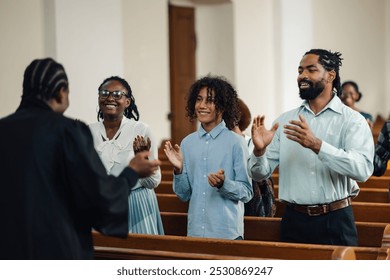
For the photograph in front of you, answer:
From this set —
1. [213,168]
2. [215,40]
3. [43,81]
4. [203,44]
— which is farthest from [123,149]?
[215,40]

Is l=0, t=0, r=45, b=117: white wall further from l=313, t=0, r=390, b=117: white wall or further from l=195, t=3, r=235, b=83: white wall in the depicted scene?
l=313, t=0, r=390, b=117: white wall

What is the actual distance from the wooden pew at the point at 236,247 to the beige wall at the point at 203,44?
11.8ft

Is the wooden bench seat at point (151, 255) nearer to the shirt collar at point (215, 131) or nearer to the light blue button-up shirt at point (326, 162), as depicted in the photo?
the light blue button-up shirt at point (326, 162)

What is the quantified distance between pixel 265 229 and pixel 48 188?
7.06 feet

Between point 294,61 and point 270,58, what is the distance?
1.22ft

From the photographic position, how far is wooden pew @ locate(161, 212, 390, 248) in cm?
422

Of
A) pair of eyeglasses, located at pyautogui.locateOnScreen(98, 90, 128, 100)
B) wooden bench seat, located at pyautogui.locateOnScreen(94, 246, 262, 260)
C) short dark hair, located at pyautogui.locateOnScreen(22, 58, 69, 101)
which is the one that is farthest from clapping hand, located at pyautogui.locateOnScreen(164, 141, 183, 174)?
short dark hair, located at pyautogui.locateOnScreen(22, 58, 69, 101)

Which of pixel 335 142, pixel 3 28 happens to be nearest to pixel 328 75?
pixel 335 142

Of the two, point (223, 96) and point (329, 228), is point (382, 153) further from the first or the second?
point (223, 96)

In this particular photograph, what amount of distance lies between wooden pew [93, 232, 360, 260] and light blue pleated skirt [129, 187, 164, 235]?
29 cm

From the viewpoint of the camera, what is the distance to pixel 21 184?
8.14ft

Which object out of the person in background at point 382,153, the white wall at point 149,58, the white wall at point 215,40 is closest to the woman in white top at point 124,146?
the person in background at point 382,153

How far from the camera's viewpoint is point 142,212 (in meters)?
4.09
